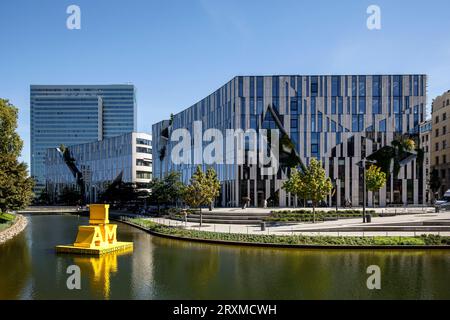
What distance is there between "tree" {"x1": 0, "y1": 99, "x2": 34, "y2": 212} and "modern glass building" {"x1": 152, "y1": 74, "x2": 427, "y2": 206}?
108 ft

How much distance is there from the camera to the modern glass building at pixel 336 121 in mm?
68000

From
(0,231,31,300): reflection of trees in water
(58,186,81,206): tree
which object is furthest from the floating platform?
(58,186,81,206): tree

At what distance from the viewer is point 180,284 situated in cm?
2081

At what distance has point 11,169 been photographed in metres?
48.8

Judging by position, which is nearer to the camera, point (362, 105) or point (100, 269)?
point (100, 269)

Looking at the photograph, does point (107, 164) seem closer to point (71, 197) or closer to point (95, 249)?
point (71, 197)

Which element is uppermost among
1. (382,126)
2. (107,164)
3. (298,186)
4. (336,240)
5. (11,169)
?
(382,126)

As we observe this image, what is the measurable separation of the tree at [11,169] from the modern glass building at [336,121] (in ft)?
108

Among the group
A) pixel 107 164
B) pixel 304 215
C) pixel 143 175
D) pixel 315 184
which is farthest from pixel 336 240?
pixel 107 164

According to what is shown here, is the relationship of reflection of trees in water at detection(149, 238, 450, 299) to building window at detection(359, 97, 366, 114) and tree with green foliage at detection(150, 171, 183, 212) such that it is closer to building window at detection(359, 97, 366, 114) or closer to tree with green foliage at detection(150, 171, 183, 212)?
tree with green foliage at detection(150, 171, 183, 212)

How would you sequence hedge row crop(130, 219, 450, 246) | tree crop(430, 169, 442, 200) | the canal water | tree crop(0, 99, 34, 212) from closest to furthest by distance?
the canal water < hedge row crop(130, 219, 450, 246) < tree crop(0, 99, 34, 212) < tree crop(430, 169, 442, 200)

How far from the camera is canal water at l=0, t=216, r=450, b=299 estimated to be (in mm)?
19109

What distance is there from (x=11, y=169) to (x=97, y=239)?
2491 centimetres
